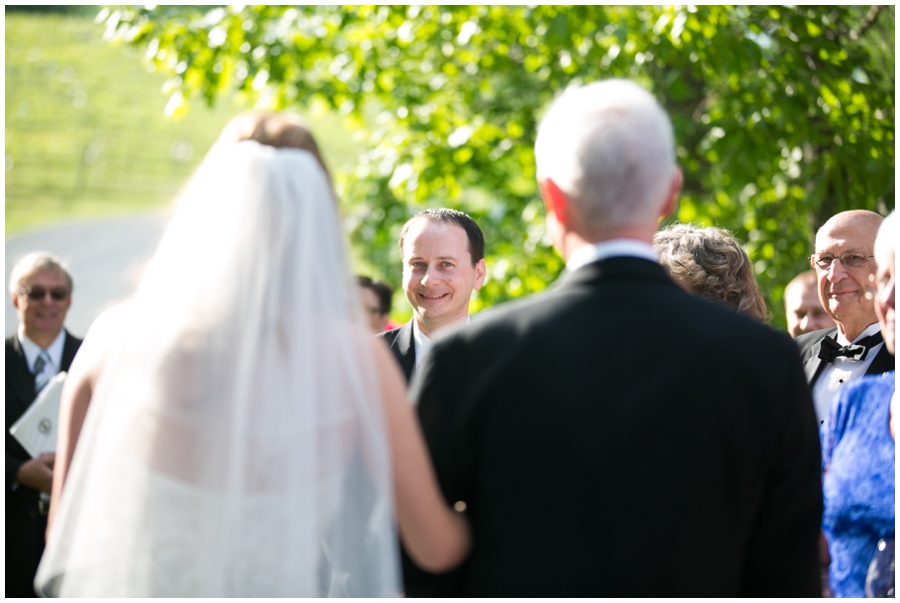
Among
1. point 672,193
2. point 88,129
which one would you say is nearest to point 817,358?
point 672,193

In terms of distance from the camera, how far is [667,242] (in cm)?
339

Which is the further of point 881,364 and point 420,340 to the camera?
point 420,340

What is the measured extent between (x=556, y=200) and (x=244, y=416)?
81cm

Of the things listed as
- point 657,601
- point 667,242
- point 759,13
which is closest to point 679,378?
point 657,601

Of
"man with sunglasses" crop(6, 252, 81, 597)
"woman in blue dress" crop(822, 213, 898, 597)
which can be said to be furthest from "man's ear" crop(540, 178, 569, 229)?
"man with sunglasses" crop(6, 252, 81, 597)

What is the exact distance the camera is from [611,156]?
1.73 metres

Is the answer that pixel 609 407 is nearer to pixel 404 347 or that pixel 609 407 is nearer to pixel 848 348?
Result: pixel 404 347

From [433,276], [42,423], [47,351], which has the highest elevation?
[433,276]

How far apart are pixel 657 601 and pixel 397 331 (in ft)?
8.54

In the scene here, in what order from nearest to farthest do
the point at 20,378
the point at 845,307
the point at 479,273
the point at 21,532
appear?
the point at 845,307 → the point at 479,273 → the point at 21,532 → the point at 20,378

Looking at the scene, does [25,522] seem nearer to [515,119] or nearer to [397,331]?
[397,331]

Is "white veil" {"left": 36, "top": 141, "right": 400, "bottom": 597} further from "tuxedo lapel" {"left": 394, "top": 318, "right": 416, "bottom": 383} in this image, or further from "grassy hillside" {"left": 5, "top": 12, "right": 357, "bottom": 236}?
"grassy hillside" {"left": 5, "top": 12, "right": 357, "bottom": 236}

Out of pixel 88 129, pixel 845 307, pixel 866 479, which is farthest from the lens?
pixel 88 129

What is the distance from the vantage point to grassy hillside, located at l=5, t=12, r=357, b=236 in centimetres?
2450
